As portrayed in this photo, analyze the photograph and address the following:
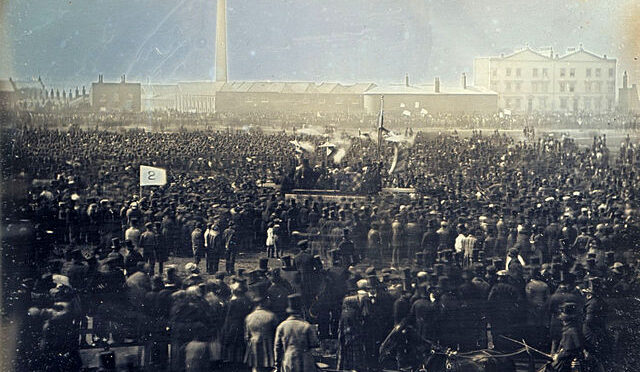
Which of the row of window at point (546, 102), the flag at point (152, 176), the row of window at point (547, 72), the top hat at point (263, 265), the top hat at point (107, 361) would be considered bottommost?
the top hat at point (107, 361)

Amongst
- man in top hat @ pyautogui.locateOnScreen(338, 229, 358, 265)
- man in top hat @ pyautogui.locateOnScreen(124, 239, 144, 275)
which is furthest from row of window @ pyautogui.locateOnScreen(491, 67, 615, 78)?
man in top hat @ pyautogui.locateOnScreen(124, 239, 144, 275)

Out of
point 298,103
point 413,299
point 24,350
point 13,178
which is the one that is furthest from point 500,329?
point 13,178

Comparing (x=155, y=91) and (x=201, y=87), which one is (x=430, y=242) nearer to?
(x=201, y=87)

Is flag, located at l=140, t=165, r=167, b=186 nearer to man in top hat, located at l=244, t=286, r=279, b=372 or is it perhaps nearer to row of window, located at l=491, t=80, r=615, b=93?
man in top hat, located at l=244, t=286, r=279, b=372

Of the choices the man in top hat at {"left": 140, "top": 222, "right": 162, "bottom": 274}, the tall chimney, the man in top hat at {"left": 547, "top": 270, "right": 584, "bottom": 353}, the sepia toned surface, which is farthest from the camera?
the tall chimney

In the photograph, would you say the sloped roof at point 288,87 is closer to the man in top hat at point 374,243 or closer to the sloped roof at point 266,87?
the sloped roof at point 266,87

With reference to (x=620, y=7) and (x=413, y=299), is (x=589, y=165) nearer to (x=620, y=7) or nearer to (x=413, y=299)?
(x=620, y=7)

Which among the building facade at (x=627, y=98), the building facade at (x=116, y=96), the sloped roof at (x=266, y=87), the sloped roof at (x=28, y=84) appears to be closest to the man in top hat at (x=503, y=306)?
the building facade at (x=627, y=98)
